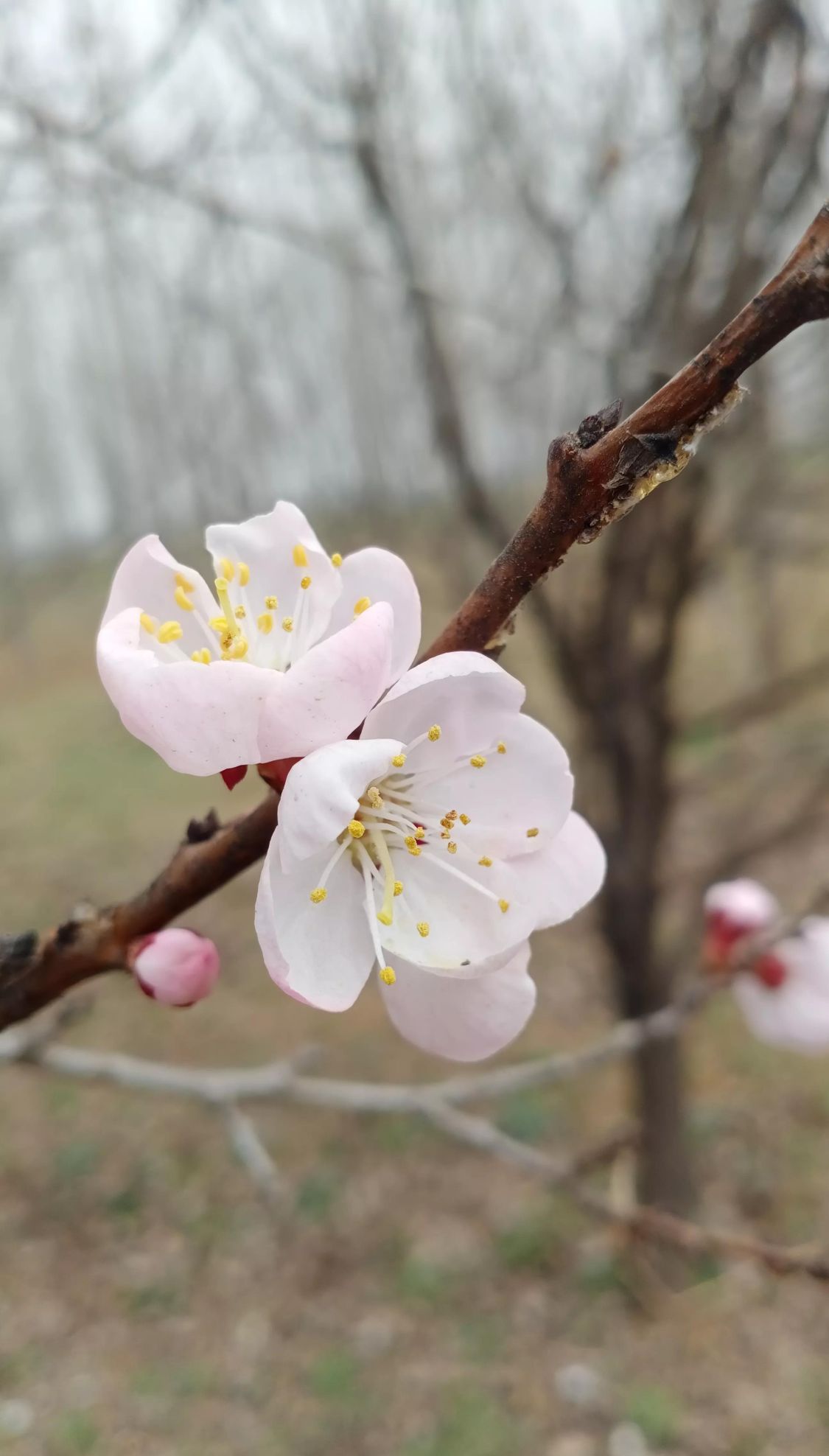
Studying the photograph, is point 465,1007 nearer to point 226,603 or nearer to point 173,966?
point 173,966

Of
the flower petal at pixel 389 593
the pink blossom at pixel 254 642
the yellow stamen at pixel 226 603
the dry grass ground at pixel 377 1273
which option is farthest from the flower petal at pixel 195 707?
the dry grass ground at pixel 377 1273

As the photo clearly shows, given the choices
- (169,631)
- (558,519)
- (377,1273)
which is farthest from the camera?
(377,1273)

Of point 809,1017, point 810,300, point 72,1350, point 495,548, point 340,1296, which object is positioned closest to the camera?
point 810,300

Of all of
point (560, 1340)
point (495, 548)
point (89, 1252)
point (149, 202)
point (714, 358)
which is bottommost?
point (560, 1340)

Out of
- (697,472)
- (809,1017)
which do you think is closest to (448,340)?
(697,472)

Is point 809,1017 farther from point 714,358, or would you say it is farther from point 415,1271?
point 415,1271

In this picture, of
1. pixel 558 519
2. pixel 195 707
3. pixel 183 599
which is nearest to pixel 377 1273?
pixel 183 599
